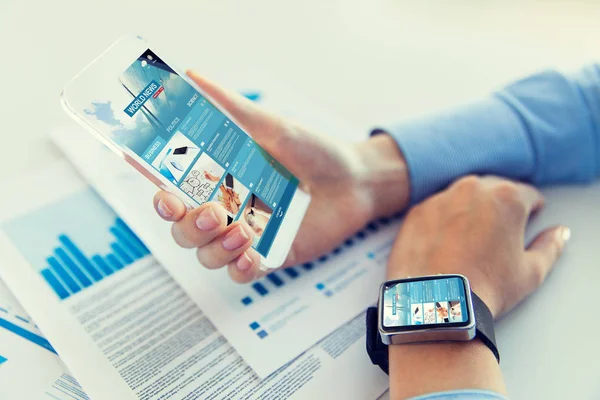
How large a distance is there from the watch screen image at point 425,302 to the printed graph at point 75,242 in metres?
0.26

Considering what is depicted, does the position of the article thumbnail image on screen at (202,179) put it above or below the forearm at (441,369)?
A: above

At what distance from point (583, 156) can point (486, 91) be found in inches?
7.3

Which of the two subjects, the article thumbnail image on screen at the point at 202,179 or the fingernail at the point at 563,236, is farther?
the fingernail at the point at 563,236

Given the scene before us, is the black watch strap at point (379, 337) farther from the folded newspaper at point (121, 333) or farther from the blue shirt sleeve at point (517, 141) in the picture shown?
the blue shirt sleeve at point (517, 141)

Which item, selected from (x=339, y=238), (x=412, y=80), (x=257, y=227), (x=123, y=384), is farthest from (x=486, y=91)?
(x=123, y=384)

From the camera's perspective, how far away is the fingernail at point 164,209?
460 mm

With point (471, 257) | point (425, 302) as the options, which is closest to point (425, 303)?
point (425, 302)

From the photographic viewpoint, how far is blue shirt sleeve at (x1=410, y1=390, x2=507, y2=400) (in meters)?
0.41

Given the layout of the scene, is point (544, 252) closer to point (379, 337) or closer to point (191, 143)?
point (379, 337)

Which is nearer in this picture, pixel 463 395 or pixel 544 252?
pixel 463 395

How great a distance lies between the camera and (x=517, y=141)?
0.68m

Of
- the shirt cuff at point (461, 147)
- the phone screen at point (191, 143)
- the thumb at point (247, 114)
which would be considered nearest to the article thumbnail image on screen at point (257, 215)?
the phone screen at point (191, 143)

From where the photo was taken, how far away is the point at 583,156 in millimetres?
671

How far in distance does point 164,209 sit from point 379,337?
21cm
